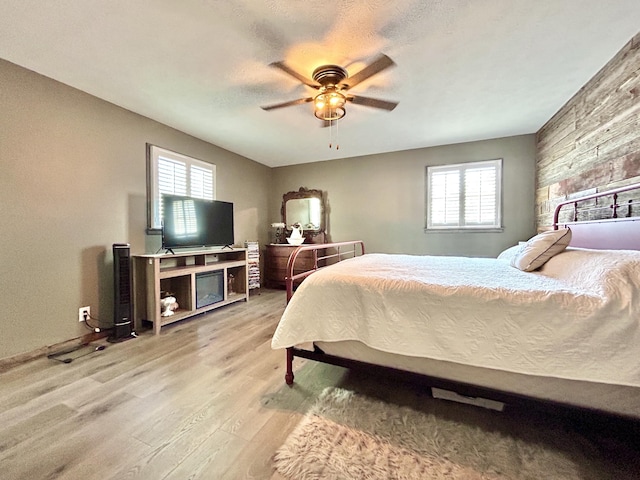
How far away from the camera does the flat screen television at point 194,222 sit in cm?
311

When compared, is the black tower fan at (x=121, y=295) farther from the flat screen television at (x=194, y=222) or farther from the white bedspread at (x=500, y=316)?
the white bedspread at (x=500, y=316)

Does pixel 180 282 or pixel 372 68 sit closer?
pixel 372 68

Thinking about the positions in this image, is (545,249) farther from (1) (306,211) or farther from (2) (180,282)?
(1) (306,211)

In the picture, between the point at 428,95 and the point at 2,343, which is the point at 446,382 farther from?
the point at 2,343

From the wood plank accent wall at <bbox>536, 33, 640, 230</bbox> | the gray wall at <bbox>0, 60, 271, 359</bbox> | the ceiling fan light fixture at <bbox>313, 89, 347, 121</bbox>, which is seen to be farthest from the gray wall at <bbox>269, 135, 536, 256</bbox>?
the gray wall at <bbox>0, 60, 271, 359</bbox>

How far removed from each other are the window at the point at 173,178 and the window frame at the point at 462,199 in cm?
348

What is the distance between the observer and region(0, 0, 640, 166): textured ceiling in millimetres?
1604

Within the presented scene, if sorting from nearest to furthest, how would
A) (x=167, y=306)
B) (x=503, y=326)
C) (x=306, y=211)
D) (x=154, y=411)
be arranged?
(x=503, y=326) < (x=154, y=411) < (x=167, y=306) < (x=306, y=211)

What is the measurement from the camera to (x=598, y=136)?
2.32 meters

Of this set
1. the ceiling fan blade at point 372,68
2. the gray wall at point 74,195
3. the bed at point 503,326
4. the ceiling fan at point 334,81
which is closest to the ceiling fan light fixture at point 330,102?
the ceiling fan at point 334,81

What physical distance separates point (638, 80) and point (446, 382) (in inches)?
Result: 99.9

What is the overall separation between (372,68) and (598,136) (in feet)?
7.09

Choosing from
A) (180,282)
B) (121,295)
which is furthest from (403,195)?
(121,295)

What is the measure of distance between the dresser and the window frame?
6.85 ft
